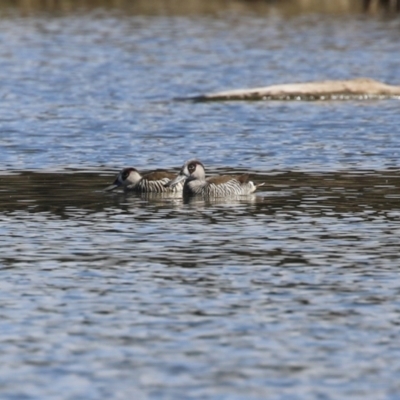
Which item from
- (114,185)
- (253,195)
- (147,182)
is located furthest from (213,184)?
(114,185)

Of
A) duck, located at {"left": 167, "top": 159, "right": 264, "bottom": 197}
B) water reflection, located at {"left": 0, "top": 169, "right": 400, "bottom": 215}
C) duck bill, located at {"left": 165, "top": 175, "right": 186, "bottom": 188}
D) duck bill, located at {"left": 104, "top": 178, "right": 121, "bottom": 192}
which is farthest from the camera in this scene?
duck bill, located at {"left": 104, "top": 178, "right": 121, "bottom": 192}

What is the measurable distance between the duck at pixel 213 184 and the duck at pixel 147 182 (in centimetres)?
30

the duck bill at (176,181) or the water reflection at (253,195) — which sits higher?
the duck bill at (176,181)

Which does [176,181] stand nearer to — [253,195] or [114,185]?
[114,185]

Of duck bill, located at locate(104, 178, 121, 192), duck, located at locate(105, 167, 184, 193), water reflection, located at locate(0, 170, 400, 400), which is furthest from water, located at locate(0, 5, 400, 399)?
duck, located at locate(105, 167, 184, 193)

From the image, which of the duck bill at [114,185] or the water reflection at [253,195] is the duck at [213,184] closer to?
the water reflection at [253,195]

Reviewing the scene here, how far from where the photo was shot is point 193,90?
121 ft

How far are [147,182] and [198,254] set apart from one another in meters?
4.90

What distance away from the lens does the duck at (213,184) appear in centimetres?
1933

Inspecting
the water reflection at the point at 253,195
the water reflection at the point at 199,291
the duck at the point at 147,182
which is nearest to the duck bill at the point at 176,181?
the duck at the point at 147,182

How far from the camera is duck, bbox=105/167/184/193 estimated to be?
1989 centimetres

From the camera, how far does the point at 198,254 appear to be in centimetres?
1511

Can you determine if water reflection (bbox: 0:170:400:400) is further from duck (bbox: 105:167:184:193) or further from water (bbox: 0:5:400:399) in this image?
duck (bbox: 105:167:184:193)

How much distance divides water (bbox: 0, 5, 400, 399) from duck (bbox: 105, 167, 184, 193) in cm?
30
